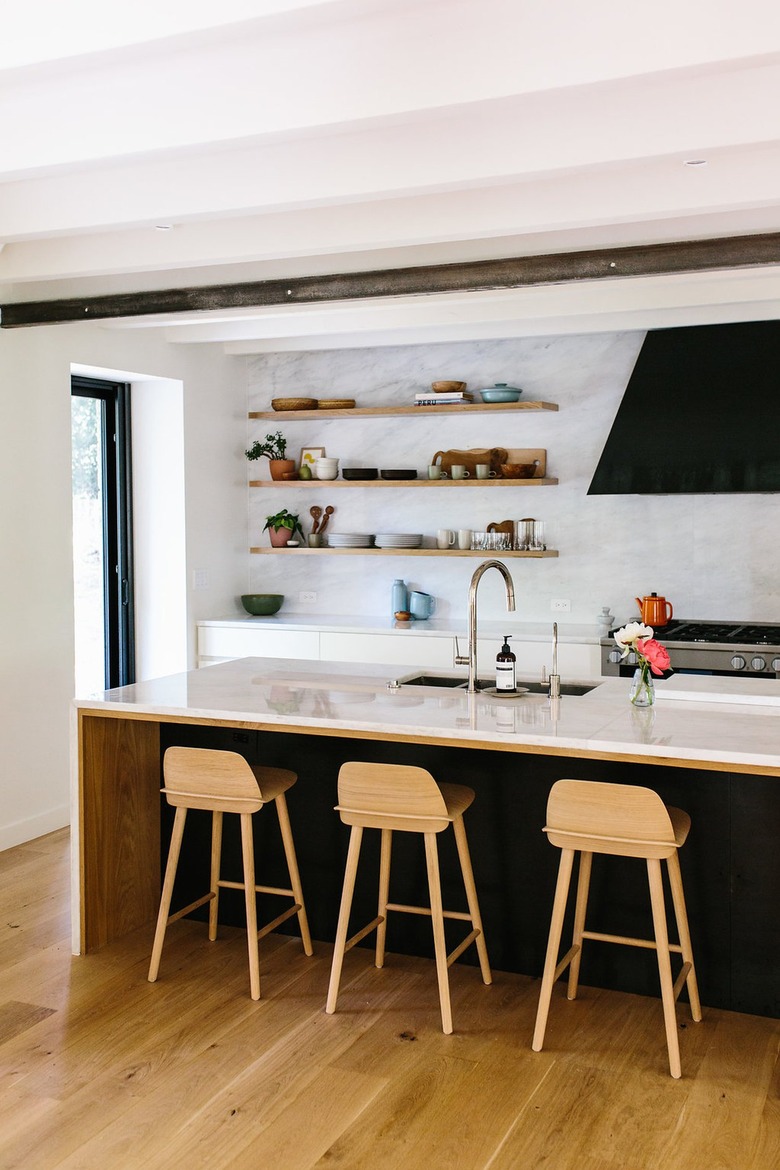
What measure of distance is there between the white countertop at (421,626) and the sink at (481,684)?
1456mm

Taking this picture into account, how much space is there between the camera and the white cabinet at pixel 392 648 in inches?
235

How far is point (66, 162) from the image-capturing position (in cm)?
314

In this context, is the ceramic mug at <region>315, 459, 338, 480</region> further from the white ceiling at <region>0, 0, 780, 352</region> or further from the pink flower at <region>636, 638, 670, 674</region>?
the pink flower at <region>636, 638, 670, 674</region>

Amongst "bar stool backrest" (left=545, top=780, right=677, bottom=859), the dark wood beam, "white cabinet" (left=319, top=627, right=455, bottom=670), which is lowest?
"bar stool backrest" (left=545, top=780, right=677, bottom=859)

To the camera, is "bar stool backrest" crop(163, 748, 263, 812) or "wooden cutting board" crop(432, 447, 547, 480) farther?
"wooden cutting board" crop(432, 447, 547, 480)

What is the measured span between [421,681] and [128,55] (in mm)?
2490

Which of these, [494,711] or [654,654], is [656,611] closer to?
[654,654]

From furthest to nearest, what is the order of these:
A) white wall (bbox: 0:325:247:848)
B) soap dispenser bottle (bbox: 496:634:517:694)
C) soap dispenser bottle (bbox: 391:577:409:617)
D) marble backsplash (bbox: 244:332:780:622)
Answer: soap dispenser bottle (bbox: 391:577:409:617) → marble backsplash (bbox: 244:332:780:622) → white wall (bbox: 0:325:247:848) → soap dispenser bottle (bbox: 496:634:517:694)

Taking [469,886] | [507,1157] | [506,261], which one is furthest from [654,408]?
[507,1157]

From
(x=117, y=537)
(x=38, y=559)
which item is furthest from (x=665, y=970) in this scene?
(x=117, y=537)

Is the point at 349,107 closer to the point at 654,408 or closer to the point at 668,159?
the point at 668,159

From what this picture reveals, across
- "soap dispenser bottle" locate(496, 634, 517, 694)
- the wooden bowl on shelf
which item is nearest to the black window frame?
the wooden bowl on shelf

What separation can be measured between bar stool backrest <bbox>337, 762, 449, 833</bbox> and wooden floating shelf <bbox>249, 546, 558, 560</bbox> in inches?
115

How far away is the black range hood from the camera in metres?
5.39
